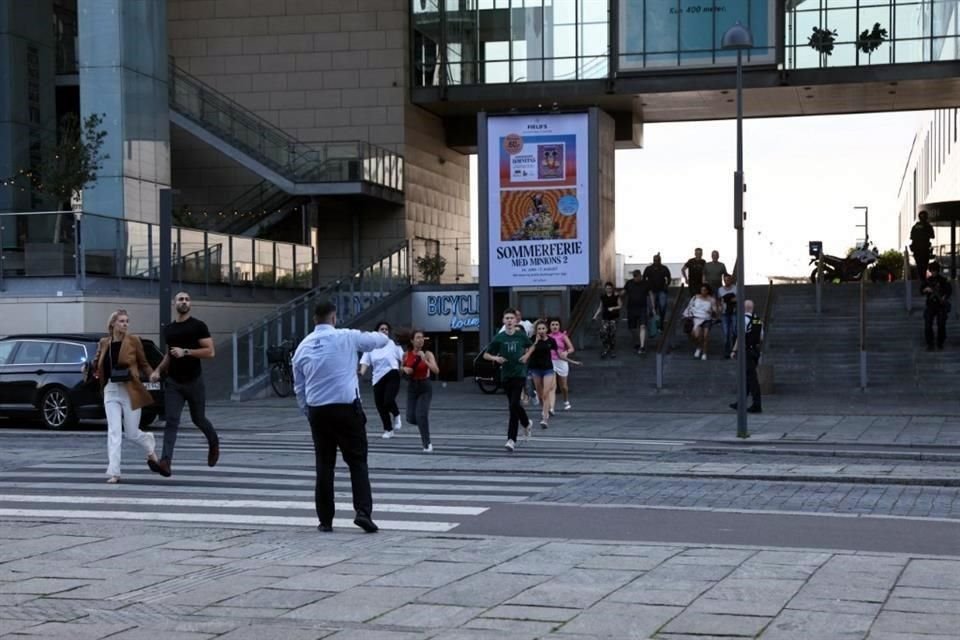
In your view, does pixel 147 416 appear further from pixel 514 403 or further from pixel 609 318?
pixel 609 318

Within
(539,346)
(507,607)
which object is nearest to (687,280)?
(539,346)

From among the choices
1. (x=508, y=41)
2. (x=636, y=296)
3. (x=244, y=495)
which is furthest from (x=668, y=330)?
(x=244, y=495)

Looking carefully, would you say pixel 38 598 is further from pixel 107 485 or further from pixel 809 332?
pixel 809 332

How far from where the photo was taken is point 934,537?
1013 cm

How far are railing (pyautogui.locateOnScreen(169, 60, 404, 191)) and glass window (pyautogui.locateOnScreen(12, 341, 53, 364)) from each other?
19.3m

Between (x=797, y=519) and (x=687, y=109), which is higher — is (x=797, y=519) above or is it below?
below

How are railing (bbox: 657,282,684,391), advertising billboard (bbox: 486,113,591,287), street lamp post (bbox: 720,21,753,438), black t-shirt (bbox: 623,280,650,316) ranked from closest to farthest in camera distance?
1. street lamp post (bbox: 720,21,753,438)
2. railing (bbox: 657,282,684,391)
3. advertising billboard (bbox: 486,113,591,287)
4. black t-shirt (bbox: 623,280,650,316)

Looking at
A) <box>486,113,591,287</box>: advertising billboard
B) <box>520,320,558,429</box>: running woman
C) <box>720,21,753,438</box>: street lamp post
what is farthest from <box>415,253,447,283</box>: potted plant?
<box>520,320,558,429</box>: running woman

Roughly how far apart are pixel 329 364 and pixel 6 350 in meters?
14.5

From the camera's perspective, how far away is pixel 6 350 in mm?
23328

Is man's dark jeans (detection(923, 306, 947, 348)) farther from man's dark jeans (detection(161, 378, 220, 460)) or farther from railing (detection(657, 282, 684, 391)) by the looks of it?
man's dark jeans (detection(161, 378, 220, 460))

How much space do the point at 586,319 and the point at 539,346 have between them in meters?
14.4

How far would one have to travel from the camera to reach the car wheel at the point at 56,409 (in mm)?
22453

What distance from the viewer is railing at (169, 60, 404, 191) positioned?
42.0 metres
